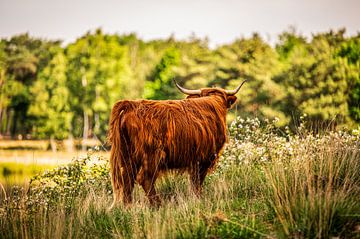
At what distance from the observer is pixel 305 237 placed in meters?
3.84

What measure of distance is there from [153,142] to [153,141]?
0.04ft

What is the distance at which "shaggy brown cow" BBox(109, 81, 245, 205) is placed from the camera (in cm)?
564

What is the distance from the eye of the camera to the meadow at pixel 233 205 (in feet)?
13.2

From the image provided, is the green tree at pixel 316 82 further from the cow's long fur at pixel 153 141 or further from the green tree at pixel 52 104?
the cow's long fur at pixel 153 141

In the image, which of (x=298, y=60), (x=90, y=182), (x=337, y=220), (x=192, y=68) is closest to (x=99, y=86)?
(x=192, y=68)

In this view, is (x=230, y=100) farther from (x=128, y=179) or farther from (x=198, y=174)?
(x=128, y=179)

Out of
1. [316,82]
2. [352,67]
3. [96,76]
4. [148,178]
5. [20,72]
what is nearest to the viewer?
[148,178]

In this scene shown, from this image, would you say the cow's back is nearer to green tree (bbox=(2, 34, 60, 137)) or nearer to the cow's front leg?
the cow's front leg

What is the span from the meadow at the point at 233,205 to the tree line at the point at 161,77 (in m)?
21.8

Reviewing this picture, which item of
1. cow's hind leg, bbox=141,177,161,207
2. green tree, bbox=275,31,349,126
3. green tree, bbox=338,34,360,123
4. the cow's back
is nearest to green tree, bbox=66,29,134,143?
green tree, bbox=275,31,349,126

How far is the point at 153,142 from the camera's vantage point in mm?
5645

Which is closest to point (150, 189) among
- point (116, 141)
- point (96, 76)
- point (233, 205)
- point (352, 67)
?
point (116, 141)

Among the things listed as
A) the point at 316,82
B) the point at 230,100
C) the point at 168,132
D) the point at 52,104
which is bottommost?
the point at 52,104

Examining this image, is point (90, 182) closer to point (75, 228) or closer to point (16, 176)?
point (16, 176)
